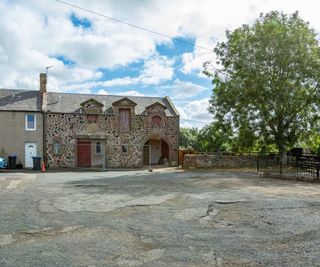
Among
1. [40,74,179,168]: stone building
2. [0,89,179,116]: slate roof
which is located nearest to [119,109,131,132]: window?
[40,74,179,168]: stone building

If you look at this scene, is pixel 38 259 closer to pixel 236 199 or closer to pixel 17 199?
pixel 17 199

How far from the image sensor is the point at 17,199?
37.1 ft

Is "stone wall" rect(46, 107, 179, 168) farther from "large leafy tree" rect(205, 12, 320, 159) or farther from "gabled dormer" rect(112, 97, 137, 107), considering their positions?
"large leafy tree" rect(205, 12, 320, 159)

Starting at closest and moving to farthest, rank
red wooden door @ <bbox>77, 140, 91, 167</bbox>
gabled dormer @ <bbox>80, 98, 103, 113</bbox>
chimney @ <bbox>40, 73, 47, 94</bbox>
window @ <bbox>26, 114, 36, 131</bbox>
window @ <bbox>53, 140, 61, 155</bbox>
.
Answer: window @ <bbox>26, 114, 36, 131</bbox>
window @ <bbox>53, 140, 61, 155</bbox>
red wooden door @ <bbox>77, 140, 91, 167</bbox>
gabled dormer @ <bbox>80, 98, 103, 113</bbox>
chimney @ <bbox>40, 73, 47, 94</bbox>

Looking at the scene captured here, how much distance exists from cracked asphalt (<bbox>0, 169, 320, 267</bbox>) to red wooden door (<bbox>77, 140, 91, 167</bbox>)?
2132cm

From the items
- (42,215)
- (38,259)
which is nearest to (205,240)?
(38,259)

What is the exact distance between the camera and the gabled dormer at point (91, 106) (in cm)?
3428

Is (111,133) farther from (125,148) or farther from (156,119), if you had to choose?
(156,119)

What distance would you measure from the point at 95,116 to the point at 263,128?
50.4 ft

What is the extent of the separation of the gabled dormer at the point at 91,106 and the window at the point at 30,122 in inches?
176

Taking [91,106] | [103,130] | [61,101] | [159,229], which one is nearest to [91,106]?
[91,106]

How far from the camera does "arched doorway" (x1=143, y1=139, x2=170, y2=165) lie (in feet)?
122

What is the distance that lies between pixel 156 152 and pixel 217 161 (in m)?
8.73

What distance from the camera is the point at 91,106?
113ft
